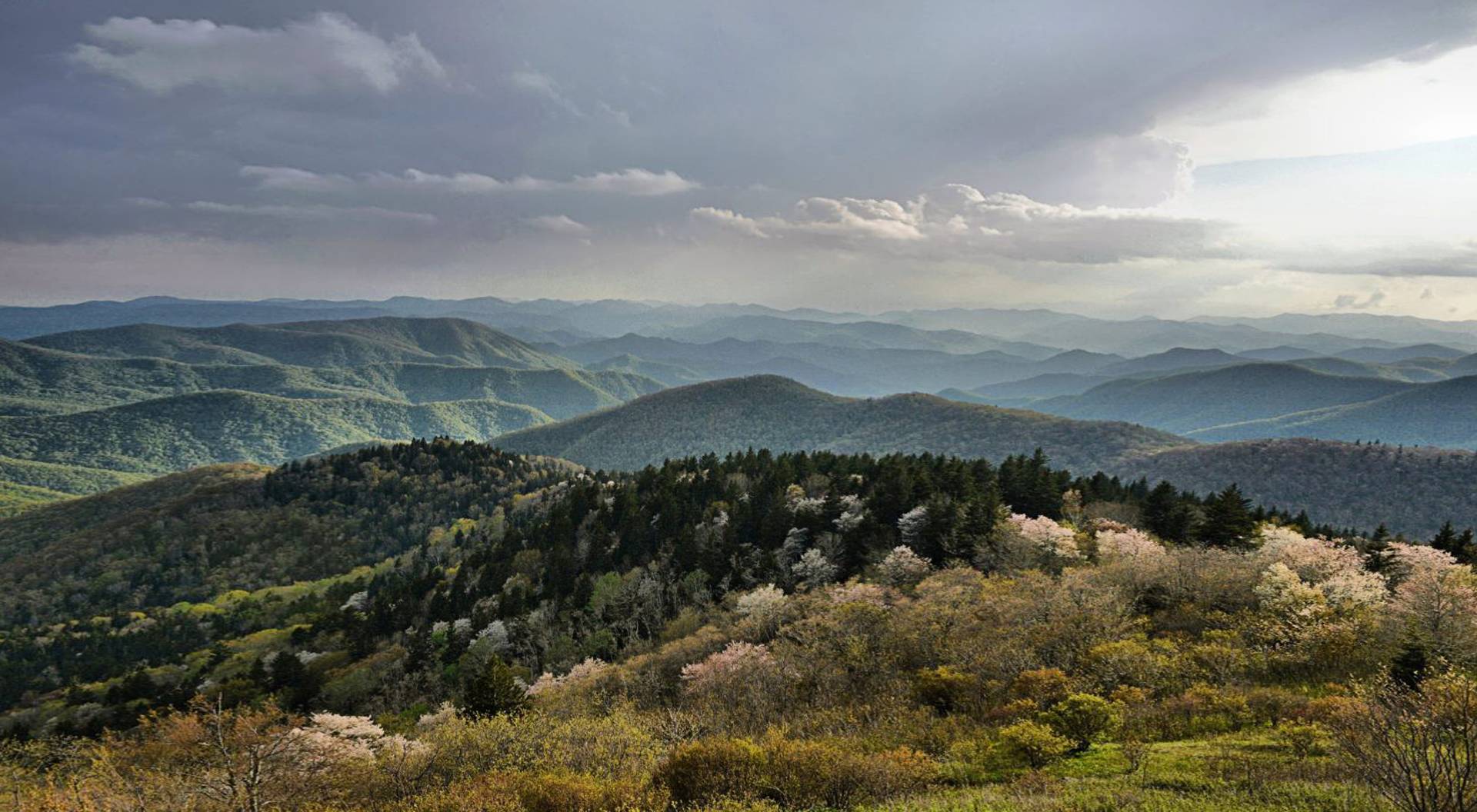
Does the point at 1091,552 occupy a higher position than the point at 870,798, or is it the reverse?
the point at 870,798

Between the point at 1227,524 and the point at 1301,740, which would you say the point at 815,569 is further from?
the point at 1301,740

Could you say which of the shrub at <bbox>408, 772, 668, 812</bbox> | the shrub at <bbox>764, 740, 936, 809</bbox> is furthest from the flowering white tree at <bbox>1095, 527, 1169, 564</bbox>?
the shrub at <bbox>408, 772, 668, 812</bbox>

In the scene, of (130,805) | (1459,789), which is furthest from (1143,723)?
(130,805)

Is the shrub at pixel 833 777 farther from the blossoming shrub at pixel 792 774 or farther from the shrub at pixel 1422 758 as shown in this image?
the shrub at pixel 1422 758

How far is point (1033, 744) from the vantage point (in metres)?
26.1

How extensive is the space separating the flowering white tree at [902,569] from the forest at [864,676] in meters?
0.46

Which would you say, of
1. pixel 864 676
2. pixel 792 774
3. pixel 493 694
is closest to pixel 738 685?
pixel 864 676

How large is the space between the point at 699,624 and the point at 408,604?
70.7 meters

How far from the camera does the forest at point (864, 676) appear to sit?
81.9ft

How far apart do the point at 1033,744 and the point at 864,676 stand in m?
18.8

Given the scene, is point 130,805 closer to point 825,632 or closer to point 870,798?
point 870,798

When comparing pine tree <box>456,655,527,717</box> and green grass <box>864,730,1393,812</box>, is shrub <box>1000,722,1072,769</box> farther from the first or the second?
pine tree <box>456,655,527,717</box>

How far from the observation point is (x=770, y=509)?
97.1 meters

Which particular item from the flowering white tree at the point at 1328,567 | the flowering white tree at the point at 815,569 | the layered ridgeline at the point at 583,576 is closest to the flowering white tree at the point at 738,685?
the layered ridgeline at the point at 583,576
